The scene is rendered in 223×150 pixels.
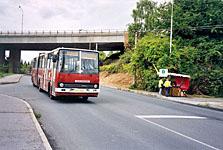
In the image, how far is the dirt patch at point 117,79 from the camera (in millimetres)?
55037

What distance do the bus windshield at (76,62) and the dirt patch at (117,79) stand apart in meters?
30.8

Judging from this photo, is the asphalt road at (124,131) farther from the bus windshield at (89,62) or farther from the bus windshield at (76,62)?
the bus windshield at (89,62)

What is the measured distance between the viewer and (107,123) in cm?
1390

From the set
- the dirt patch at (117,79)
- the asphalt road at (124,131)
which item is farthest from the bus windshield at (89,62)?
the dirt patch at (117,79)

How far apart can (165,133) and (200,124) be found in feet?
11.2

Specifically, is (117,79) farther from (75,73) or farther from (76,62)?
(75,73)

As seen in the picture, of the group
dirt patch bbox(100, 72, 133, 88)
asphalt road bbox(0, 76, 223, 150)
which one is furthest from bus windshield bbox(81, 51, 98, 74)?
dirt patch bbox(100, 72, 133, 88)

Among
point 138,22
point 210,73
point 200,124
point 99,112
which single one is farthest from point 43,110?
point 138,22

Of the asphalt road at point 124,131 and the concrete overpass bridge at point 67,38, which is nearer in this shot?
the asphalt road at point 124,131

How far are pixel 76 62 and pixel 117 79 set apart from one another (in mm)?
38234

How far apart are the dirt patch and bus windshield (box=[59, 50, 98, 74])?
101 ft

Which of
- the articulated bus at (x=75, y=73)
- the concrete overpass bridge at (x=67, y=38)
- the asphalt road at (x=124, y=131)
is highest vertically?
the concrete overpass bridge at (x=67, y=38)

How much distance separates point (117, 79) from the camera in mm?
59750

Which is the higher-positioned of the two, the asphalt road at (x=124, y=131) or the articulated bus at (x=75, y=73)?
the articulated bus at (x=75, y=73)
